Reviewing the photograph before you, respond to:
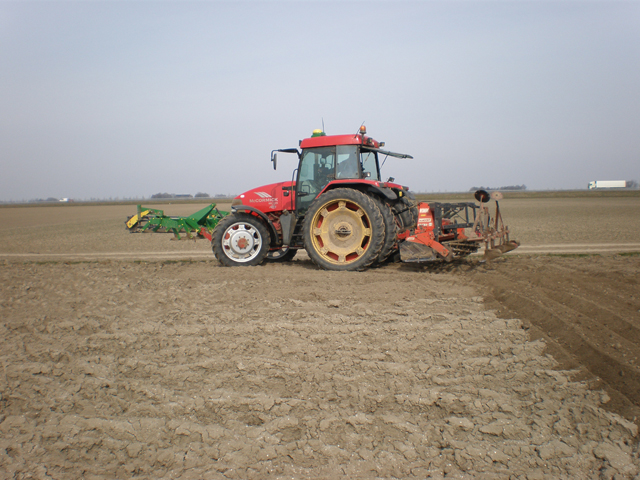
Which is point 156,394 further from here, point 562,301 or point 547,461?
point 562,301

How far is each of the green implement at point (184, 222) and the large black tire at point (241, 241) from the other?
7.60ft

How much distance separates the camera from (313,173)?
7836 millimetres

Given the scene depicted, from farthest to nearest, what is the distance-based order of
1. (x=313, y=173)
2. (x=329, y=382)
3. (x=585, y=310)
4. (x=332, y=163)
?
(x=313, y=173) < (x=332, y=163) < (x=585, y=310) < (x=329, y=382)

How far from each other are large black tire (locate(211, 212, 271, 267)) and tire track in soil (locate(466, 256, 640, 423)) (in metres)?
3.78

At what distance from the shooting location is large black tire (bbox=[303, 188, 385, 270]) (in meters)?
6.96

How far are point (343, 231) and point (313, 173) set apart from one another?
1.30m

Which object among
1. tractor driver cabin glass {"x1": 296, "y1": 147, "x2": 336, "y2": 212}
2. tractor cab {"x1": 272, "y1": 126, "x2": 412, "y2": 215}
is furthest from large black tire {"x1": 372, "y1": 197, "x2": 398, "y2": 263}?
tractor driver cabin glass {"x1": 296, "y1": 147, "x2": 336, "y2": 212}

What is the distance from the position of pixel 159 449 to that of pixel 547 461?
7.48 feet

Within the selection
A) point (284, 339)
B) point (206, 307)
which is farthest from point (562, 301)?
point (206, 307)

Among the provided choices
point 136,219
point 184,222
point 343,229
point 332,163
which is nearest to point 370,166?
point 332,163

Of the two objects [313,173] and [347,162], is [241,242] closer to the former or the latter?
[313,173]

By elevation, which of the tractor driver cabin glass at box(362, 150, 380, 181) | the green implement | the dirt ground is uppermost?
the tractor driver cabin glass at box(362, 150, 380, 181)

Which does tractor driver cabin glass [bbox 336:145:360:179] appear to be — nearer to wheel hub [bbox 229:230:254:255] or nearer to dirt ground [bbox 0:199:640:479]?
wheel hub [bbox 229:230:254:255]

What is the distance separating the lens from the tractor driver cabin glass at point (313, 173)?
7.64 metres
